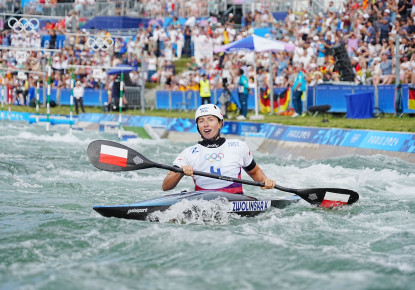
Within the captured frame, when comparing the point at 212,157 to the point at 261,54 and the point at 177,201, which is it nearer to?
the point at 177,201

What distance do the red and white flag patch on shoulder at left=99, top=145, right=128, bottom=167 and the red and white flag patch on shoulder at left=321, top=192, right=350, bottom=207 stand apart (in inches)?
104

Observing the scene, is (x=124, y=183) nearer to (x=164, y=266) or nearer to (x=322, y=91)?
(x=164, y=266)

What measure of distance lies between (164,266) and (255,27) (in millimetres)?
23403

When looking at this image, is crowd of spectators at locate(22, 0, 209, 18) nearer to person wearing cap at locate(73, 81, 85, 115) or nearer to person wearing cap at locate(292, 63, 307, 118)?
person wearing cap at locate(73, 81, 85, 115)

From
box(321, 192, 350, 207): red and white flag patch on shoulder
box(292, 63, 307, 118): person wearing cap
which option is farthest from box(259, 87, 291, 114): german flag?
box(321, 192, 350, 207): red and white flag patch on shoulder

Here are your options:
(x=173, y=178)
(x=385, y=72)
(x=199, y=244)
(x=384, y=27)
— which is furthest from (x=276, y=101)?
(x=199, y=244)

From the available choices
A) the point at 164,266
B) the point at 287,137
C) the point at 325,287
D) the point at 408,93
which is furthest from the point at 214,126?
the point at 408,93

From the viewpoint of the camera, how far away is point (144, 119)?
24703 millimetres

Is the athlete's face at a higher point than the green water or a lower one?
higher

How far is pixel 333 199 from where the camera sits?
9.46 meters

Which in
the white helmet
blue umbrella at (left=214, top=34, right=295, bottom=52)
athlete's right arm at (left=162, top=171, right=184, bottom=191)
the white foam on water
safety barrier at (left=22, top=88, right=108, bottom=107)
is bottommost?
safety barrier at (left=22, top=88, right=108, bottom=107)

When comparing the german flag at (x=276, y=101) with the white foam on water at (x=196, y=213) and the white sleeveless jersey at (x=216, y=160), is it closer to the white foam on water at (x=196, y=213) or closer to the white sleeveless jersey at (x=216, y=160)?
the white sleeveless jersey at (x=216, y=160)

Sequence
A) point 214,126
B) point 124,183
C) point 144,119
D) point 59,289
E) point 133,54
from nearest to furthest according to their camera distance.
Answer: point 59,289
point 214,126
point 124,183
point 144,119
point 133,54

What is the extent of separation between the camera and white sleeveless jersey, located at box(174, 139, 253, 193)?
8.58 metres
